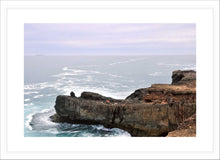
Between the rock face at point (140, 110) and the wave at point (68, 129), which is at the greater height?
the rock face at point (140, 110)

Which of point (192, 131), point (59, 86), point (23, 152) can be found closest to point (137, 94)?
point (192, 131)

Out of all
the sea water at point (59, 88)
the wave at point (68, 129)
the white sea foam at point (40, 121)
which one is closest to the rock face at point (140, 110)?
the wave at point (68, 129)

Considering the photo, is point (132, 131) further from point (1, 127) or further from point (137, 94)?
point (1, 127)

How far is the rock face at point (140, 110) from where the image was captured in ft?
36.5

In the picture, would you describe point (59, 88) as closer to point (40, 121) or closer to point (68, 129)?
point (40, 121)

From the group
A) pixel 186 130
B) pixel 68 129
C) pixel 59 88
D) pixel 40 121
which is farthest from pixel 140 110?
pixel 59 88

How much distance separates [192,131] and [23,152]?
535 centimetres

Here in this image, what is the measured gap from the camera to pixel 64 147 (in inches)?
249

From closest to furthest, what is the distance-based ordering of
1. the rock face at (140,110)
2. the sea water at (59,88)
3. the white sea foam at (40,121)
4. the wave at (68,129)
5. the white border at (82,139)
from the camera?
the white border at (82,139) < the rock face at (140,110) < the wave at (68,129) < the sea water at (59,88) < the white sea foam at (40,121)

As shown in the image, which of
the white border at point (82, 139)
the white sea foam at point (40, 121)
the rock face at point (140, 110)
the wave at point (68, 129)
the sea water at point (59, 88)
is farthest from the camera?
the white sea foam at point (40, 121)

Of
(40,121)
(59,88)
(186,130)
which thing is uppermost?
(59,88)

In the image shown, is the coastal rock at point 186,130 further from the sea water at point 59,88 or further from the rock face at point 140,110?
the sea water at point 59,88

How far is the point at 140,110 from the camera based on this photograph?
37.5 feet

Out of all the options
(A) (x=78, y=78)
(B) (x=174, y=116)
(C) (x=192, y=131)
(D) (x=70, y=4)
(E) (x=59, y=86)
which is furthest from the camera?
(A) (x=78, y=78)
